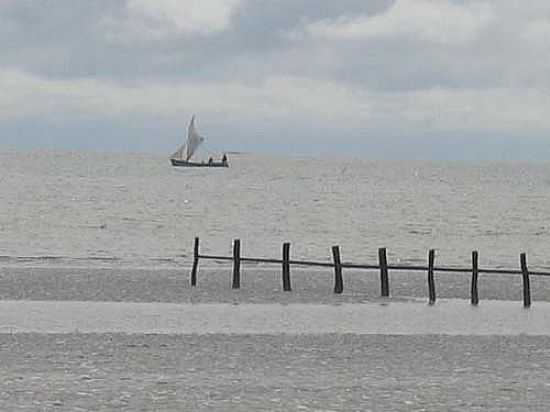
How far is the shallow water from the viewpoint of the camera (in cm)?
2053

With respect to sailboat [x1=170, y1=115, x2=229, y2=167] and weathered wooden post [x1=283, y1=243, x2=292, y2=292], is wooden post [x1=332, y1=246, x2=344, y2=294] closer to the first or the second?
weathered wooden post [x1=283, y1=243, x2=292, y2=292]

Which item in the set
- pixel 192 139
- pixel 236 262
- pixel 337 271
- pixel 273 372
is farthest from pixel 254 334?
pixel 192 139

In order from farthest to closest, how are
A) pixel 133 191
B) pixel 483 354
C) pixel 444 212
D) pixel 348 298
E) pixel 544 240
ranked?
pixel 133 191
pixel 444 212
pixel 544 240
pixel 348 298
pixel 483 354

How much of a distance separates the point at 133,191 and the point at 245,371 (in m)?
99.4

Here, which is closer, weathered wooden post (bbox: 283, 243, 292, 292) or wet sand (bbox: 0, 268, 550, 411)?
wet sand (bbox: 0, 268, 550, 411)

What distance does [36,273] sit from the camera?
3181 centimetres

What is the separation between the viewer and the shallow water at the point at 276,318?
20.5m

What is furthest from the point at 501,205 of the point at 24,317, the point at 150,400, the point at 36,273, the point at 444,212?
the point at 150,400

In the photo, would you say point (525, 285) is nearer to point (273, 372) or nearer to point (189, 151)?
point (273, 372)

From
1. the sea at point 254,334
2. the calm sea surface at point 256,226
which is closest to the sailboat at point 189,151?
the calm sea surface at point 256,226

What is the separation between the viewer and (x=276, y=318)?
22.4 meters

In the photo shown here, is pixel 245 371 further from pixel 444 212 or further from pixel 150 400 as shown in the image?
pixel 444 212

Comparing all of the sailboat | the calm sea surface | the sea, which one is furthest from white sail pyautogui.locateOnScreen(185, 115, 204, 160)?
the sea

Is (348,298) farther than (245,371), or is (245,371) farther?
(348,298)
